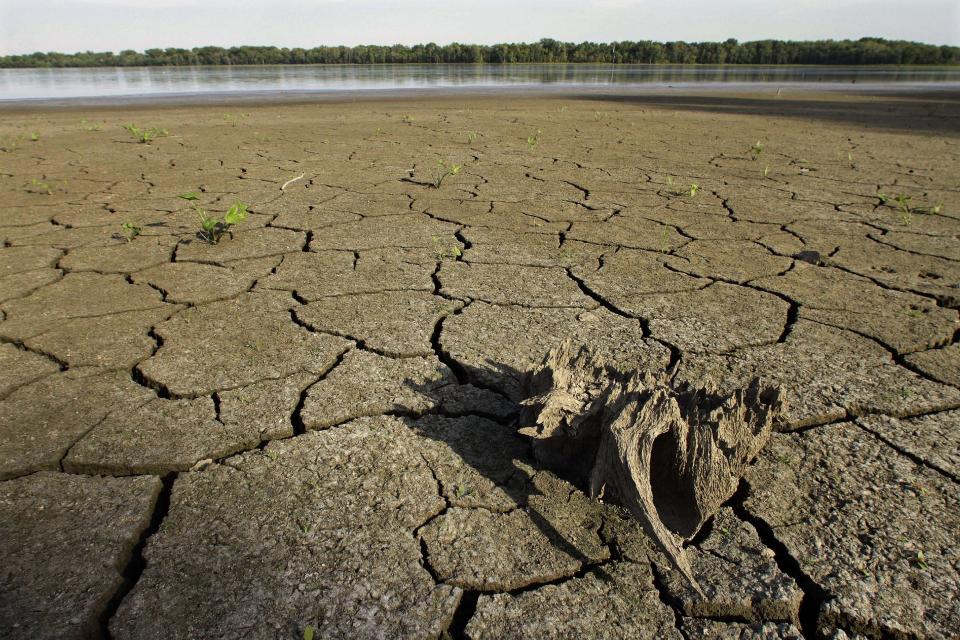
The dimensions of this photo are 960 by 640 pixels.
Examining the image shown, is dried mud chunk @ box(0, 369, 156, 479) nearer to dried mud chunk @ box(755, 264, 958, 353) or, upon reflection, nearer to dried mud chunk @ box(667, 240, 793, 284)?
dried mud chunk @ box(667, 240, 793, 284)

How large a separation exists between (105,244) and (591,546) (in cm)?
288

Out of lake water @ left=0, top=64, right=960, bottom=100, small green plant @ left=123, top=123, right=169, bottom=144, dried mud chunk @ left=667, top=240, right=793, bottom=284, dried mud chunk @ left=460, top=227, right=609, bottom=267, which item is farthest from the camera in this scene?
lake water @ left=0, top=64, right=960, bottom=100

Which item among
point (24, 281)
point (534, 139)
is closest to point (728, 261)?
point (24, 281)

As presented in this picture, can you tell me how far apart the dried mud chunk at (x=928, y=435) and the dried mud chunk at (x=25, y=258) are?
323 centimetres

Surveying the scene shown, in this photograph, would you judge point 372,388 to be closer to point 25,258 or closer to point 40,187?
point 25,258

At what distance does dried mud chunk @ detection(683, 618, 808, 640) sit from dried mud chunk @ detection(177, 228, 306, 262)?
2.42 metres

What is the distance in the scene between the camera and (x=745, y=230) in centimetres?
321

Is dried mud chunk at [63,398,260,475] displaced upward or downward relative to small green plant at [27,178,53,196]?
downward

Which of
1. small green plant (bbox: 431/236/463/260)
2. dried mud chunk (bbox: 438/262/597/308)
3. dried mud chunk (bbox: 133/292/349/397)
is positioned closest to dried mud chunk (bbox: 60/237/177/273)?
dried mud chunk (bbox: 133/292/349/397)

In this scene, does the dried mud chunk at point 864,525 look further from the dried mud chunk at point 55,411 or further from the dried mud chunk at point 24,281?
the dried mud chunk at point 24,281

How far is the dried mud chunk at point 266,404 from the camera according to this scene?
1.53m

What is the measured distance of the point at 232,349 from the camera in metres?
1.93

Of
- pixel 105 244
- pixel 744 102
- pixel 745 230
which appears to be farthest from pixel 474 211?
pixel 744 102

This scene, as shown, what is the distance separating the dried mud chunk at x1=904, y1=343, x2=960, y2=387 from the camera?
177cm
